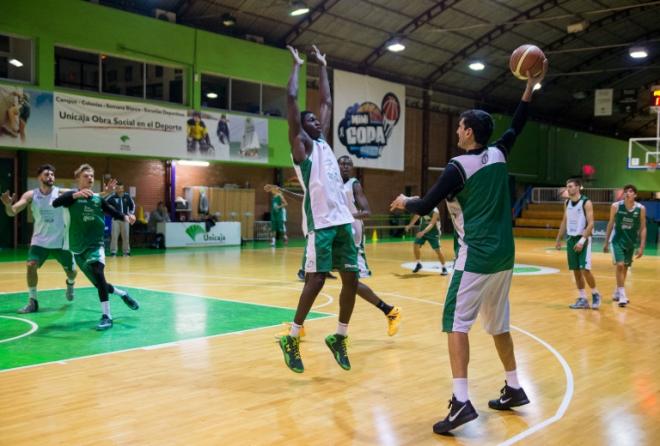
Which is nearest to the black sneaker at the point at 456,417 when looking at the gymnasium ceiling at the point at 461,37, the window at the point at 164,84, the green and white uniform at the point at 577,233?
the green and white uniform at the point at 577,233

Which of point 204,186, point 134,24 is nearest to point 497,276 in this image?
point 134,24

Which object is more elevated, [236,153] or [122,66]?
[122,66]

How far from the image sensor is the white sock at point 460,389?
4.43 meters

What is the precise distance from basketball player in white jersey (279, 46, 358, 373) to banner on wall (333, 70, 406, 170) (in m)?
22.1

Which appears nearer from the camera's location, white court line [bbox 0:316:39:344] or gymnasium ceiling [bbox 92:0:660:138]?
white court line [bbox 0:316:39:344]

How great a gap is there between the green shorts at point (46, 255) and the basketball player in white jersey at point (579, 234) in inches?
283

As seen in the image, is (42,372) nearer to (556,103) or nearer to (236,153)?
(236,153)

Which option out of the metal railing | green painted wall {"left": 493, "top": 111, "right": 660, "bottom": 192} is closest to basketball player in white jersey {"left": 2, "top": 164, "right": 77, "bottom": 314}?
green painted wall {"left": 493, "top": 111, "right": 660, "bottom": 192}

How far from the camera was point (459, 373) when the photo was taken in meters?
4.47

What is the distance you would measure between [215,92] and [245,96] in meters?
1.27

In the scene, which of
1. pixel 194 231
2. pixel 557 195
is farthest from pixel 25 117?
pixel 557 195

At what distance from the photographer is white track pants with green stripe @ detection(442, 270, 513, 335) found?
14.7ft

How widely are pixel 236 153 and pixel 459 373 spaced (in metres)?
19.6

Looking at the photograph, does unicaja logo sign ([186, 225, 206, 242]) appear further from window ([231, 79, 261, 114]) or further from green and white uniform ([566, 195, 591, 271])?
green and white uniform ([566, 195, 591, 271])
